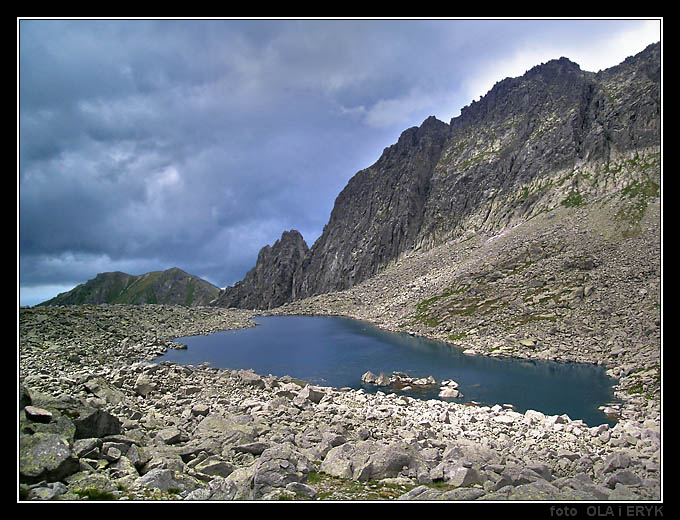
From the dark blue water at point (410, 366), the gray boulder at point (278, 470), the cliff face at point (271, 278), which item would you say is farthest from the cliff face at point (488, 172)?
the gray boulder at point (278, 470)

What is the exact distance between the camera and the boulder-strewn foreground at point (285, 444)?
9.63 meters

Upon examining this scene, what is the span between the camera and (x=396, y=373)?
3838 cm

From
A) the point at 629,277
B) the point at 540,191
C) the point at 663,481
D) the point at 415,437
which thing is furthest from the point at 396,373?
the point at 540,191

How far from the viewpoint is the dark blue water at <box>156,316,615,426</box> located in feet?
100

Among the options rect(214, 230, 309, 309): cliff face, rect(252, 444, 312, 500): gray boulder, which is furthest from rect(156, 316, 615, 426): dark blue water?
rect(214, 230, 309, 309): cliff face

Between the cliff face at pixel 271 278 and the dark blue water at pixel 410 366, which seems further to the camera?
the cliff face at pixel 271 278

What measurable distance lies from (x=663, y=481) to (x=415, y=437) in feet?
37.4

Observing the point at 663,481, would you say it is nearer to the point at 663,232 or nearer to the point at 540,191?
the point at 663,232

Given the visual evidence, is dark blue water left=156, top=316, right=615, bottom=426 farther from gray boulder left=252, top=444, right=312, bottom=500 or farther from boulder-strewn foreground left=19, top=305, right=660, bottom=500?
gray boulder left=252, top=444, right=312, bottom=500

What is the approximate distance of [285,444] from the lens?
14281 millimetres

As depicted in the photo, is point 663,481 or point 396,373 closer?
point 663,481

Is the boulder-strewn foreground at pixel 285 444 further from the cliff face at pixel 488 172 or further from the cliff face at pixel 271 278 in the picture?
the cliff face at pixel 271 278

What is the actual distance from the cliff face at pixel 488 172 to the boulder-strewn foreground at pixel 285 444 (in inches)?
2369

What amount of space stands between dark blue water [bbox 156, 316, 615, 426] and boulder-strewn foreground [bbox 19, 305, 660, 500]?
5.32 metres
